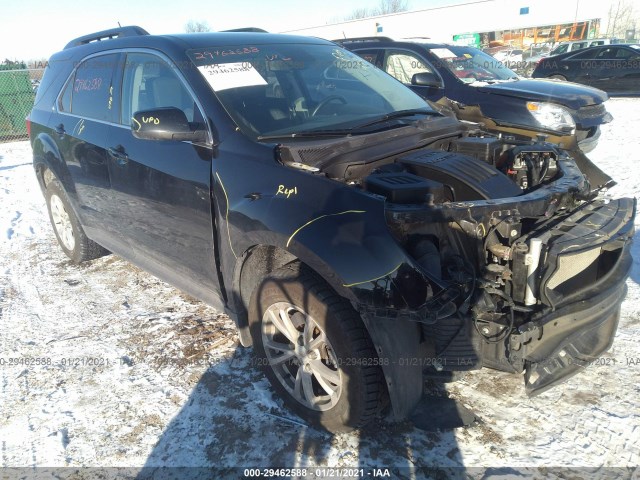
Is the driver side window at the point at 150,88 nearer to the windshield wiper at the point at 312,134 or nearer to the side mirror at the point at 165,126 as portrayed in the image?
the side mirror at the point at 165,126

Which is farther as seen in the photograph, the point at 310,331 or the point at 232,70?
the point at 232,70

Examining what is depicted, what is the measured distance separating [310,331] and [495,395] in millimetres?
1157

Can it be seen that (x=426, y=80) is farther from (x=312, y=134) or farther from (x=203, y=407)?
(x=203, y=407)

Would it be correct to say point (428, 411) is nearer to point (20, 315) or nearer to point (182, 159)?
point (182, 159)

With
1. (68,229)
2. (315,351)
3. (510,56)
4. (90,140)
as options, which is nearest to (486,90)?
(90,140)

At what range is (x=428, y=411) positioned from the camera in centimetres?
252

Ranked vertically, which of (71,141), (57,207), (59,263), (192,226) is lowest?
(59,263)

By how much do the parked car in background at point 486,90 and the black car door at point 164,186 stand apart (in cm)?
318

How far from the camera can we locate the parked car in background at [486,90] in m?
5.98

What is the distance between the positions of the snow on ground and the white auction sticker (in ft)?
5.63

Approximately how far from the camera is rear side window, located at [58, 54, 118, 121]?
3.66 m

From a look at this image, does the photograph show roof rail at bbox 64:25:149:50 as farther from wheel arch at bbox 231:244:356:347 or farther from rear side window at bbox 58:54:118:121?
wheel arch at bbox 231:244:356:347

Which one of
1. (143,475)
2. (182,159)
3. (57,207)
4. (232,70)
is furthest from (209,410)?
(57,207)

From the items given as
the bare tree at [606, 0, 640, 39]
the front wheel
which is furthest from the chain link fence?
the bare tree at [606, 0, 640, 39]
